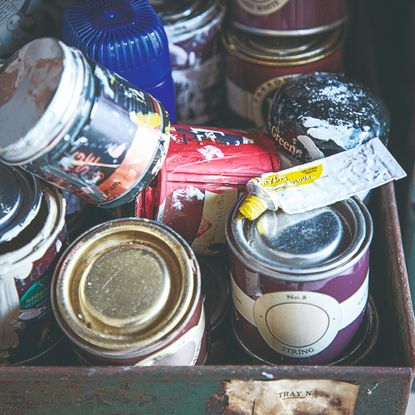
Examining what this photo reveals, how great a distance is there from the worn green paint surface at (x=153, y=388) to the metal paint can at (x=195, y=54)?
1.97 feet

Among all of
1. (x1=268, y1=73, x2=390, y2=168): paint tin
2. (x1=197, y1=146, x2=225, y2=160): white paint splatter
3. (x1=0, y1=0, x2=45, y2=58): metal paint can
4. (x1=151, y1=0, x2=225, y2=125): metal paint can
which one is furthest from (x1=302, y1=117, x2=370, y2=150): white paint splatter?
(x1=0, y1=0, x2=45, y2=58): metal paint can

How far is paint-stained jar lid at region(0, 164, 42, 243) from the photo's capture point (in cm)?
87

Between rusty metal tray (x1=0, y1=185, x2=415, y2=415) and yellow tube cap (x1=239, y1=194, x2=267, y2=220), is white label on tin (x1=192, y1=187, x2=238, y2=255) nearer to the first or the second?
yellow tube cap (x1=239, y1=194, x2=267, y2=220)

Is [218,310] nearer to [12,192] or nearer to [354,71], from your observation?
[12,192]

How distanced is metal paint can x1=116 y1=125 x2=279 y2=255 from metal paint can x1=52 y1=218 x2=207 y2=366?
73 mm

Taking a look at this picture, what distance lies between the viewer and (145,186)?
0.93 meters

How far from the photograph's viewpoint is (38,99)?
0.82 meters

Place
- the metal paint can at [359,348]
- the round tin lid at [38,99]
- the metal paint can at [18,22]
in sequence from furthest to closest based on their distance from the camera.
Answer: the metal paint can at [18,22]
the metal paint can at [359,348]
the round tin lid at [38,99]

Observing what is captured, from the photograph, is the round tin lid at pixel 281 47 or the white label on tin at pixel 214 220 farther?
the round tin lid at pixel 281 47

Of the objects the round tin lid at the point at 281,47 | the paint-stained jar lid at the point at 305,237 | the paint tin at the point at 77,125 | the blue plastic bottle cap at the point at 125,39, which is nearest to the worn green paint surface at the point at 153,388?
the paint-stained jar lid at the point at 305,237

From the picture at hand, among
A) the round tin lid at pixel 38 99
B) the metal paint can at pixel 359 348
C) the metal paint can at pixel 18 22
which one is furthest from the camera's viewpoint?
the metal paint can at pixel 18 22

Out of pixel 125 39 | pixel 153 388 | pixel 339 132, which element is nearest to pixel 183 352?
pixel 153 388

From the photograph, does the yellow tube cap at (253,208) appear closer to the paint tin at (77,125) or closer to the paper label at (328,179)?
the paper label at (328,179)

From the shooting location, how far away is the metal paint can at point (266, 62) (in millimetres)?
1171
